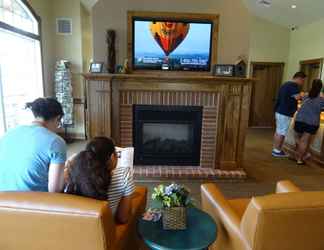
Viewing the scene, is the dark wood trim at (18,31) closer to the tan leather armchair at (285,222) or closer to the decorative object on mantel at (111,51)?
the decorative object on mantel at (111,51)

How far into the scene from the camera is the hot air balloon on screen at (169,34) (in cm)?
354

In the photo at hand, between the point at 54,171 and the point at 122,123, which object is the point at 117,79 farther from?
the point at 54,171

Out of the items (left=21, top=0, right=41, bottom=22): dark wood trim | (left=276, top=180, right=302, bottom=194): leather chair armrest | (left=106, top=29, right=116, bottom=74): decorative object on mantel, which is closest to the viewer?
(left=276, top=180, right=302, bottom=194): leather chair armrest

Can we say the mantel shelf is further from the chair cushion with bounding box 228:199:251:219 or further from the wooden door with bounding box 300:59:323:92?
the wooden door with bounding box 300:59:323:92

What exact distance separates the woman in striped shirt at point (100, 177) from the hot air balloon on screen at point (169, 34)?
7.91ft

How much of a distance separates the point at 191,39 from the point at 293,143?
301 cm

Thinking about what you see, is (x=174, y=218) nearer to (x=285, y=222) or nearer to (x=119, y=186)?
(x=119, y=186)

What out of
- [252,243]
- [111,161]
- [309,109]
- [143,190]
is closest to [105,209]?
[111,161]

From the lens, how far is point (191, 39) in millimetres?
3598

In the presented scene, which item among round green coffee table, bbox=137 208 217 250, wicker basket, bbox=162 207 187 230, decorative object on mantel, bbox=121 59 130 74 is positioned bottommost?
round green coffee table, bbox=137 208 217 250

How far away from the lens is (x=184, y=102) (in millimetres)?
3625

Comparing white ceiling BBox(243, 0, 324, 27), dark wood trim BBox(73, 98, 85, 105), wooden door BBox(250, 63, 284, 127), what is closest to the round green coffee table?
dark wood trim BBox(73, 98, 85, 105)

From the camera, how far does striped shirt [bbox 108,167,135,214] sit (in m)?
1.52

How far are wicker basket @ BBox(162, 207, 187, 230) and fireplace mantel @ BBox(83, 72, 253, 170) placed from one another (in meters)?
2.21
